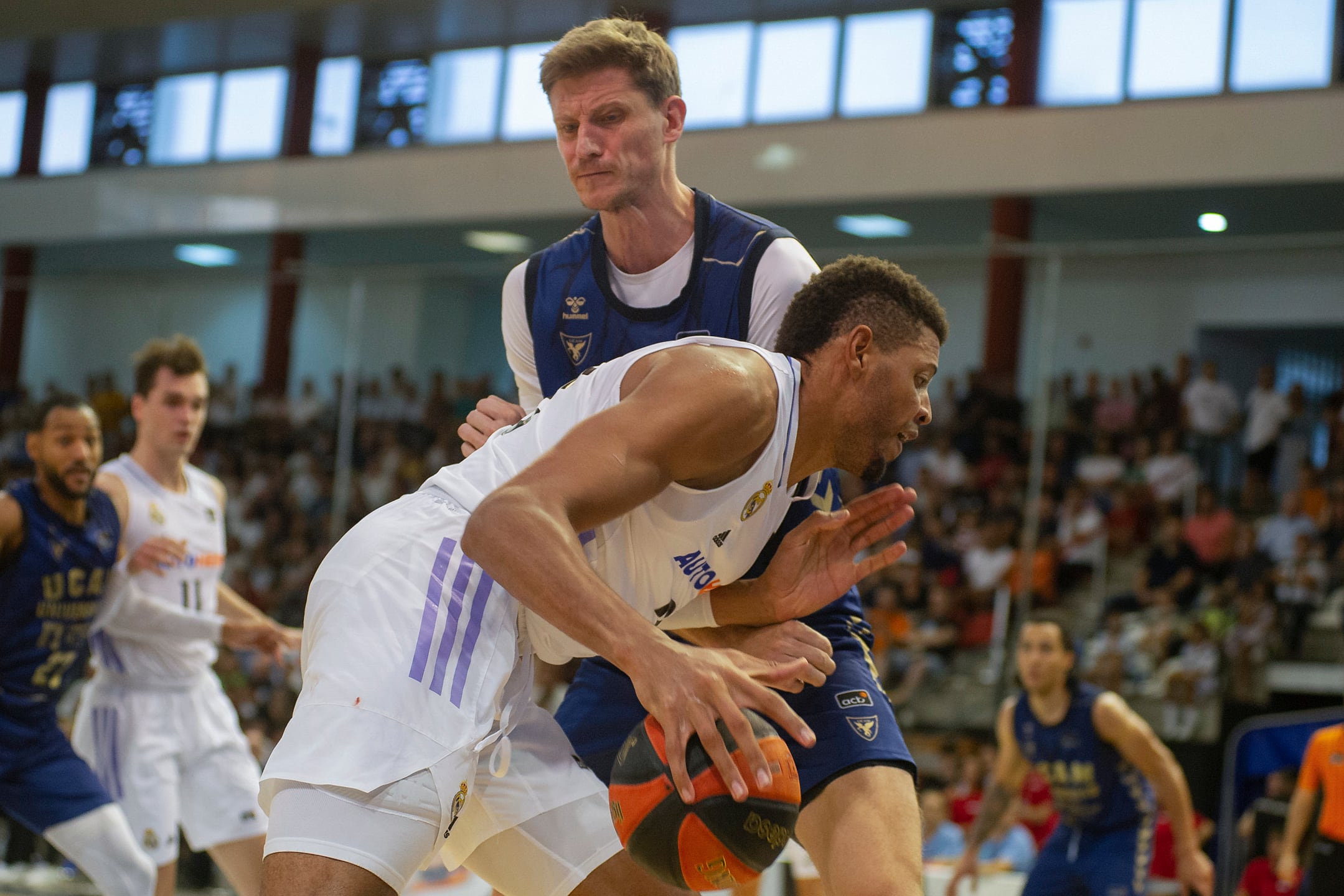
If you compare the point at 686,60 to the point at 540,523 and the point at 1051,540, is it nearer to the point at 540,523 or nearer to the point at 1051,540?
the point at 1051,540

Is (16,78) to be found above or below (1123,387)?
above

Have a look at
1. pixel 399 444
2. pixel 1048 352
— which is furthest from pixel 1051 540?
pixel 399 444

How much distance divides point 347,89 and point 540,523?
2054 cm

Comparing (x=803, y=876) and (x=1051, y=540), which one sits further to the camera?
(x=1051, y=540)

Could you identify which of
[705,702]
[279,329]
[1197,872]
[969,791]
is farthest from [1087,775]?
[279,329]

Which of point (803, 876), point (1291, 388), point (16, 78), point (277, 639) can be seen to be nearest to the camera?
point (803, 876)

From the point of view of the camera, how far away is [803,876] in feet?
16.4

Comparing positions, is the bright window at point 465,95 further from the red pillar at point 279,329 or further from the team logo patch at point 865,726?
the team logo patch at point 865,726

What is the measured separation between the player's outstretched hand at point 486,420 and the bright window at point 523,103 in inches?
628

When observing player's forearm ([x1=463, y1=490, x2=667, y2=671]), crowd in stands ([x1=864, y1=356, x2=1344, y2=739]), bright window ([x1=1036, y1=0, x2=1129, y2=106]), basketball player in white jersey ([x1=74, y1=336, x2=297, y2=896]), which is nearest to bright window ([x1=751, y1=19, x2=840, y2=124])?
bright window ([x1=1036, y1=0, x2=1129, y2=106])

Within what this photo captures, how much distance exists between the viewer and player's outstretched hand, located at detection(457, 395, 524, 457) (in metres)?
3.26

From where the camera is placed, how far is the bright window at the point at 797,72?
58.1 ft

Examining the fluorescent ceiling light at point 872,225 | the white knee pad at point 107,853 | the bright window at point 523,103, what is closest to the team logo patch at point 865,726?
the white knee pad at point 107,853

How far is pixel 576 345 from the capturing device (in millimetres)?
3592
